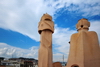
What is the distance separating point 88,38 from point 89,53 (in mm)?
1296

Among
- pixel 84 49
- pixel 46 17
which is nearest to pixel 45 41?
pixel 46 17

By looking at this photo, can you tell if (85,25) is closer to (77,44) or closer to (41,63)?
(77,44)

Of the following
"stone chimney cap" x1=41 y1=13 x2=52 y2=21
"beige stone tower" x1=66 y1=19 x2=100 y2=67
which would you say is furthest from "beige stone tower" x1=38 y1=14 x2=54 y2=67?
"beige stone tower" x1=66 y1=19 x2=100 y2=67

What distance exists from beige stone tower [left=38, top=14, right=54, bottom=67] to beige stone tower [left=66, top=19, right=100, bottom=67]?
189 cm

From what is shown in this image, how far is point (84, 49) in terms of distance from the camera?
8906 millimetres

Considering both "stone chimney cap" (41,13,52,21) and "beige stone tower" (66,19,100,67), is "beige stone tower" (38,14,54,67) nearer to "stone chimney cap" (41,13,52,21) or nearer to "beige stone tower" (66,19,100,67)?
"stone chimney cap" (41,13,52,21)

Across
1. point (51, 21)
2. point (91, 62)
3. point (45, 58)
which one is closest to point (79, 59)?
point (91, 62)

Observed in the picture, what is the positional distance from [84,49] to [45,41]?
3.17 m

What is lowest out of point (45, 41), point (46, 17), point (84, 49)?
point (84, 49)

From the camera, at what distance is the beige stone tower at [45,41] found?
898 centimetres

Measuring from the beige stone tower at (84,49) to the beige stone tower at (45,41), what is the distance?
6.20 feet

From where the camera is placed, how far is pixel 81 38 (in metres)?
9.34

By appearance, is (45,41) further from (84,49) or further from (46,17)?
(84,49)

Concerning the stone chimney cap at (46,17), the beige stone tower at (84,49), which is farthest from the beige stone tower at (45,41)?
the beige stone tower at (84,49)
